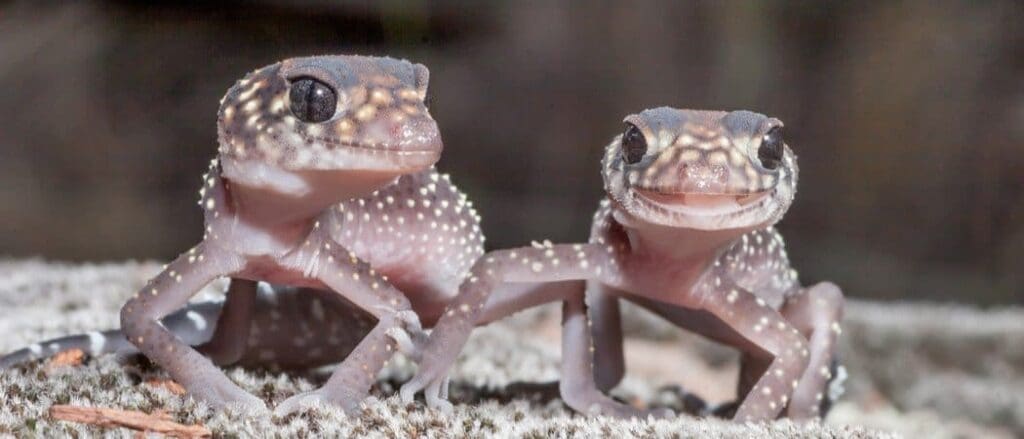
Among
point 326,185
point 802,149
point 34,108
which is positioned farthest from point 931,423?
point 34,108

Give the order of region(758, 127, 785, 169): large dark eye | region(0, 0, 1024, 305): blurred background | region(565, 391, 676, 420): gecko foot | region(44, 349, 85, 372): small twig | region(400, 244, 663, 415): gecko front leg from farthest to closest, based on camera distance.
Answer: region(0, 0, 1024, 305): blurred background, region(565, 391, 676, 420): gecko foot, region(44, 349, 85, 372): small twig, region(400, 244, 663, 415): gecko front leg, region(758, 127, 785, 169): large dark eye

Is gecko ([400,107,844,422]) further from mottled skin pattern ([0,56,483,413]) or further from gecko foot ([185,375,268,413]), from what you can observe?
gecko foot ([185,375,268,413])

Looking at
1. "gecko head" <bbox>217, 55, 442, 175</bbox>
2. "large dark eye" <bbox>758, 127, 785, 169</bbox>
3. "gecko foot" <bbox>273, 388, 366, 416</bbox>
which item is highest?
"gecko head" <bbox>217, 55, 442, 175</bbox>

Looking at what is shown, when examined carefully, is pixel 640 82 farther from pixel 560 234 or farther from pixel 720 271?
pixel 720 271

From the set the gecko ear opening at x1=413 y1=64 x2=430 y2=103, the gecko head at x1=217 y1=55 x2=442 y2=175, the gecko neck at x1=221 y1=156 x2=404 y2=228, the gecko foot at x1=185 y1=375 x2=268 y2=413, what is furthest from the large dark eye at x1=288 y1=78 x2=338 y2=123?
the gecko foot at x1=185 y1=375 x2=268 y2=413

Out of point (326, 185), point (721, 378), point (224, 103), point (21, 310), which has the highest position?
point (224, 103)

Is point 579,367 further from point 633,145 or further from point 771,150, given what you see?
point 771,150
